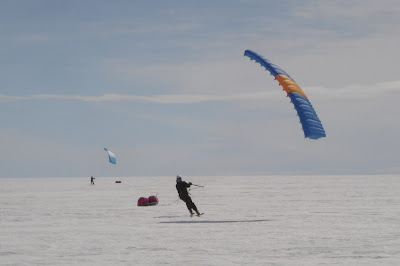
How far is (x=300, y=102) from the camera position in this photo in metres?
18.5

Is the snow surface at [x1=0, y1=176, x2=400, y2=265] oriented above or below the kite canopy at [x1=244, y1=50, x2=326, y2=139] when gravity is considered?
below

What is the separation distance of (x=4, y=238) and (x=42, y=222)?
422 centimetres

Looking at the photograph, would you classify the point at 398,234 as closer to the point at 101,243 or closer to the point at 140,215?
the point at 101,243

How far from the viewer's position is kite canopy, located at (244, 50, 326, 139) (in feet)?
Result: 59.2

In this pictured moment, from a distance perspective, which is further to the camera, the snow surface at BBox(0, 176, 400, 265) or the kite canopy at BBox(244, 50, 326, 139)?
the kite canopy at BBox(244, 50, 326, 139)

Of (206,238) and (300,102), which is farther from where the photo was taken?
(300,102)

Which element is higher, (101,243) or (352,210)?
(352,210)

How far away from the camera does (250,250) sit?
453 inches

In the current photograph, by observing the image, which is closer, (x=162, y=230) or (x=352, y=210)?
(x=162, y=230)

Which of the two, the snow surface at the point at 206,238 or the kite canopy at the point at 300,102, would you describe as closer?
the snow surface at the point at 206,238

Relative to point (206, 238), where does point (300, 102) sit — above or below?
above

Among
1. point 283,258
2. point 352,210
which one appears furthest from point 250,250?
point 352,210

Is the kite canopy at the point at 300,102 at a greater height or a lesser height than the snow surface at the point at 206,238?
greater

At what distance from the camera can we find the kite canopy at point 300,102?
18047 millimetres
